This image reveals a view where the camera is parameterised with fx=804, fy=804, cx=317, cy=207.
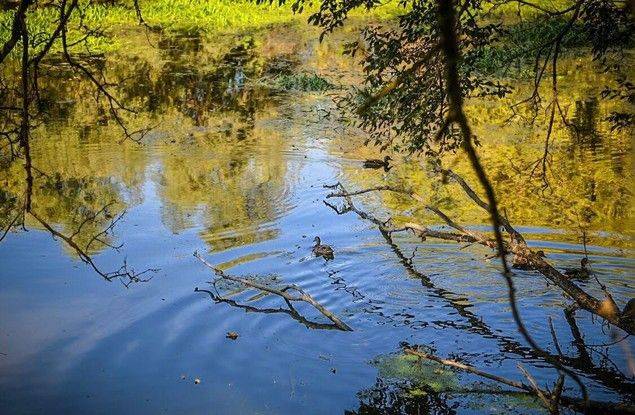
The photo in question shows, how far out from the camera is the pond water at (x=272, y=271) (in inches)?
238

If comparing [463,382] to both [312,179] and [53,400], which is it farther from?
[312,179]

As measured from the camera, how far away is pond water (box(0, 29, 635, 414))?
19.9 feet

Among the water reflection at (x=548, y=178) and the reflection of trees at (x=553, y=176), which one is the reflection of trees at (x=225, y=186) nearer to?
the water reflection at (x=548, y=178)

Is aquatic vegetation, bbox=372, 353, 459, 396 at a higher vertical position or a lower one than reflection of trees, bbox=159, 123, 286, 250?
lower

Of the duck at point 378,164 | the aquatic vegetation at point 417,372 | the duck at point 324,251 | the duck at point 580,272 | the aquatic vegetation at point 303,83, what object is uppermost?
the aquatic vegetation at point 303,83

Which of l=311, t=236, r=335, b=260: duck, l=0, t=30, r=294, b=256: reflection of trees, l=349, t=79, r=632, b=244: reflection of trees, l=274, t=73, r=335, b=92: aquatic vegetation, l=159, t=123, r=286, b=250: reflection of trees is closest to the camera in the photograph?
l=311, t=236, r=335, b=260: duck

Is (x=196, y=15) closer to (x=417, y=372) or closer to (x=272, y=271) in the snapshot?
(x=272, y=271)

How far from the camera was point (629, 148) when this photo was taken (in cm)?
1245

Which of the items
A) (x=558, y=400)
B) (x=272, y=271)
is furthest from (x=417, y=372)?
(x=272, y=271)

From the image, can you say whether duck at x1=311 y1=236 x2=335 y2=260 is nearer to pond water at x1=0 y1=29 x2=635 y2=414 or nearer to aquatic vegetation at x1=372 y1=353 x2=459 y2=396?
pond water at x1=0 y1=29 x2=635 y2=414

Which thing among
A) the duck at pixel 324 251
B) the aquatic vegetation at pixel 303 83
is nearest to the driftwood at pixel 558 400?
the duck at pixel 324 251

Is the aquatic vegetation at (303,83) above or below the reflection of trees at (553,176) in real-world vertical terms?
above

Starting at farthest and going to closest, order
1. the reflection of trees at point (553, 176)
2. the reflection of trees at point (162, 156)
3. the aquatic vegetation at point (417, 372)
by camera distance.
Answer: the reflection of trees at point (162, 156) < the reflection of trees at point (553, 176) < the aquatic vegetation at point (417, 372)

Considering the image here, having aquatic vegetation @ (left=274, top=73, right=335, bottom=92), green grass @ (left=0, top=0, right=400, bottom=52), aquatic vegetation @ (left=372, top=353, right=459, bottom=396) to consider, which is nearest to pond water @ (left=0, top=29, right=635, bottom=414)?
aquatic vegetation @ (left=372, top=353, right=459, bottom=396)
